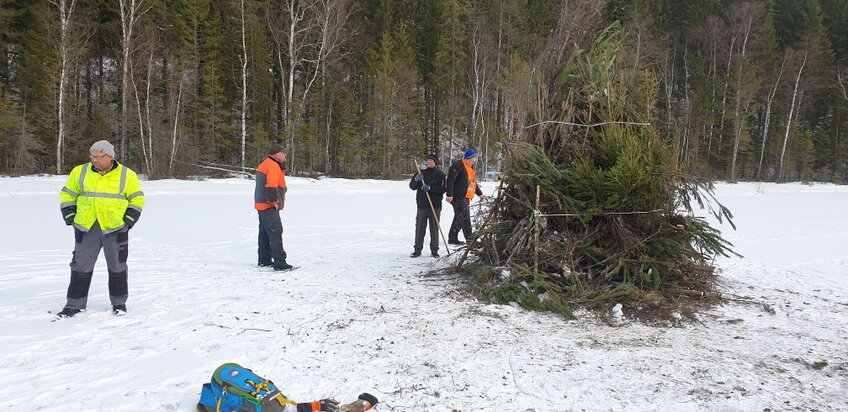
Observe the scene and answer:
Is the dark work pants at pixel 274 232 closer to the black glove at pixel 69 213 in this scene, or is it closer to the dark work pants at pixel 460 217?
the black glove at pixel 69 213

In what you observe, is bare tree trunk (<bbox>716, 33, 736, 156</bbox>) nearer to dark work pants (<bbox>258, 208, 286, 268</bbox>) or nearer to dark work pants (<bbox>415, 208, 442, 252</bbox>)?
dark work pants (<bbox>415, 208, 442, 252</bbox>)

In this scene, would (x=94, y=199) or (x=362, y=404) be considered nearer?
(x=362, y=404)

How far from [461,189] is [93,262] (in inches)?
215

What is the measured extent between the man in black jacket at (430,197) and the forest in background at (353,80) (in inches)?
348

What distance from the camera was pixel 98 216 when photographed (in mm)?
4633

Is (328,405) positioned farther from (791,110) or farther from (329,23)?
(791,110)

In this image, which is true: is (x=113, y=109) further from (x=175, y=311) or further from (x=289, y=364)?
(x=289, y=364)

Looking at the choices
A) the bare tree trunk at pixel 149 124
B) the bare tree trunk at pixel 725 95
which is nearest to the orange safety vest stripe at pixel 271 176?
the bare tree trunk at pixel 149 124

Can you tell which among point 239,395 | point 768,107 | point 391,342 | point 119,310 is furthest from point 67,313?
point 768,107

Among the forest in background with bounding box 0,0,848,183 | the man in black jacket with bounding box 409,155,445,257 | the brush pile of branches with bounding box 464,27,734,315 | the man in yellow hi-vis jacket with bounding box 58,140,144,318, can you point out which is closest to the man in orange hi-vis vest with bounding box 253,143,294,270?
the man in yellow hi-vis jacket with bounding box 58,140,144,318

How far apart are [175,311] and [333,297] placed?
1632mm

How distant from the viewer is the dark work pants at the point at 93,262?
4.67m

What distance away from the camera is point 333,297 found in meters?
5.54

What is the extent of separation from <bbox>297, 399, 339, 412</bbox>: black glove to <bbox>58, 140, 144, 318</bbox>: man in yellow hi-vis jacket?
115 inches
